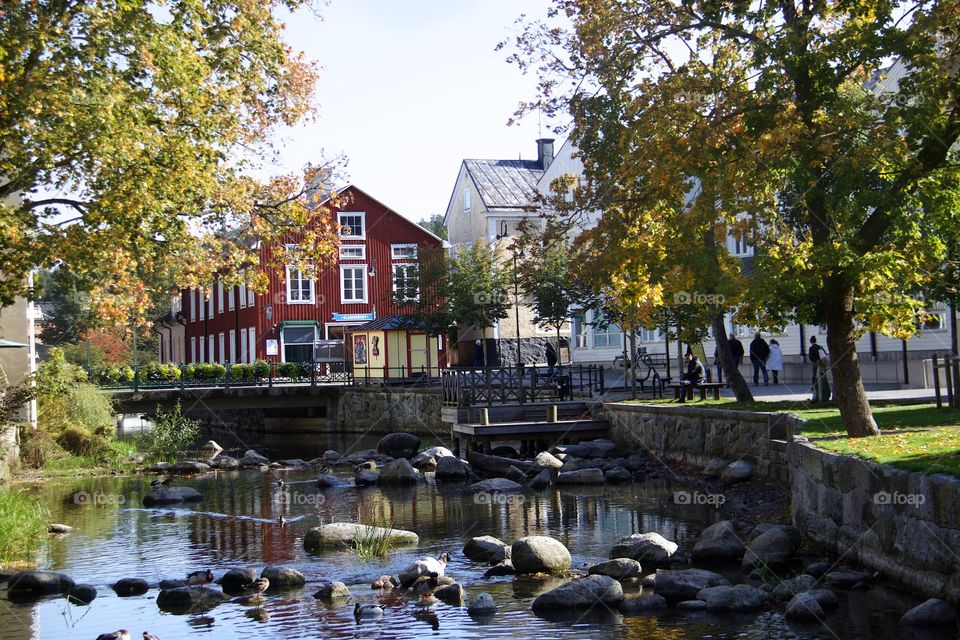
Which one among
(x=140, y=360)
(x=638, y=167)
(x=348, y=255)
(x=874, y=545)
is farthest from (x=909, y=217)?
(x=140, y=360)

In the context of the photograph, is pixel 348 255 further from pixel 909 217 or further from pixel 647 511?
pixel 909 217

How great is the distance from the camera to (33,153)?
14.3m

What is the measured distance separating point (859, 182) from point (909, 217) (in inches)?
40.2

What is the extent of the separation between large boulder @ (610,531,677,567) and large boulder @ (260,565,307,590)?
3.92m

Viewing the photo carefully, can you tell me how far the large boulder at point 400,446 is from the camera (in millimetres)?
30781

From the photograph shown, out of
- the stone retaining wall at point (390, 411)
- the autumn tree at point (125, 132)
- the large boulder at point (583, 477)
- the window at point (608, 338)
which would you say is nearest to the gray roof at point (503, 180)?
the window at point (608, 338)

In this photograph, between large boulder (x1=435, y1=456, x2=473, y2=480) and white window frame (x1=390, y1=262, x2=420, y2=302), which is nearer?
large boulder (x1=435, y1=456, x2=473, y2=480)

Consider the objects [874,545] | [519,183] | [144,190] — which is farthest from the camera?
[519,183]

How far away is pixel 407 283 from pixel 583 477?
26.8 metres

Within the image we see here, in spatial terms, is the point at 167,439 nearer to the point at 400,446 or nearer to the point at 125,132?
the point at 400,446

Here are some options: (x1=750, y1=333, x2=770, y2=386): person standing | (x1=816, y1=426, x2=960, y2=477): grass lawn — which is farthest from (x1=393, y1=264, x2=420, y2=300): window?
(x1=816, y1=426, x2=960, y2=477): grass lawn

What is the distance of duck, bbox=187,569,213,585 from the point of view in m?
13.1

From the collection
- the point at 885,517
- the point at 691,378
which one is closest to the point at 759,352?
the point at 691,378

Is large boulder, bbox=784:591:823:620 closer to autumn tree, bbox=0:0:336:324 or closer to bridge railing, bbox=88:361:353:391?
autumn tree, bbox=0:0:336:324
